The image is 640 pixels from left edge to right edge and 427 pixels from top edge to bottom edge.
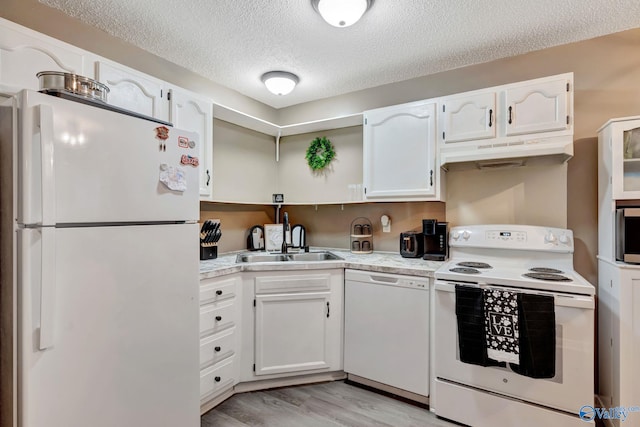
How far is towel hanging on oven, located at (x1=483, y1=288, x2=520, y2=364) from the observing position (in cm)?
169

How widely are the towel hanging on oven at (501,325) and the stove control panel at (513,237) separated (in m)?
0.60

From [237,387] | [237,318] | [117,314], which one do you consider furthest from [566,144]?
[237,387]

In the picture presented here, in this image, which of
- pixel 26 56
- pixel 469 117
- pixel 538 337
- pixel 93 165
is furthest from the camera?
pixel 469 117

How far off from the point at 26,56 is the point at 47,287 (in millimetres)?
1214

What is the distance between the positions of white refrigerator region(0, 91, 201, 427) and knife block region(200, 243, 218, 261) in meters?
0.82

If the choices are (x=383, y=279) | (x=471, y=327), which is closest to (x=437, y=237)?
(x=383, y=279)

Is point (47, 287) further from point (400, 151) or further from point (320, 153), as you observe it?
point (320, 153)

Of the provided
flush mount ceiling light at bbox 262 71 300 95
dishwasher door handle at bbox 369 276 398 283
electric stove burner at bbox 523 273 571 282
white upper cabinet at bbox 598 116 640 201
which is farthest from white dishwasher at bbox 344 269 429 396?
flush mount ceiling light at bbox 262 71 300 95

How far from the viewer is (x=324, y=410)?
2068mm

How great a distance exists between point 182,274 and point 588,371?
2.16m

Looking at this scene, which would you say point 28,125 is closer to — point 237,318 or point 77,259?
point 77,259

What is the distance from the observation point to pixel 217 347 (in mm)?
2043

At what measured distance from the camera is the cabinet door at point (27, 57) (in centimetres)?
145

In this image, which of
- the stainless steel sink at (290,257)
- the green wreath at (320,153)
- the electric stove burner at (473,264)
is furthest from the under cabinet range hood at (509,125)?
the stainless steel sink at (290,257)
